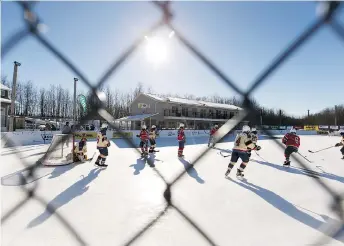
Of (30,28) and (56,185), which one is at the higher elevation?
(30,28)

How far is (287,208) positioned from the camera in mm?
3209

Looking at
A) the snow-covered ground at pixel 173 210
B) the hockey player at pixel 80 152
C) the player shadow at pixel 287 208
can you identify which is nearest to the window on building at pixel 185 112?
the hockey player at pixel 80 152

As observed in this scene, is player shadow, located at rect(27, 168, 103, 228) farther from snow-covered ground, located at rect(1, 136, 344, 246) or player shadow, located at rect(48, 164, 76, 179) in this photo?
player shadow, located at rect(48, 164, 76, 179)

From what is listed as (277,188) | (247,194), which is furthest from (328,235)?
(277,188)

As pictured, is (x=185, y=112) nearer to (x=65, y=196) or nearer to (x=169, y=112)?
(x=169, y=112)

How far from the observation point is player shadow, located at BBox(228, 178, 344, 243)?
2668mm

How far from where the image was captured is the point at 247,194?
12.8 feet

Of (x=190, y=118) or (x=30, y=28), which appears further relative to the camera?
(x=190, y=118)

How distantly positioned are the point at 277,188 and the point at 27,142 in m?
14.0

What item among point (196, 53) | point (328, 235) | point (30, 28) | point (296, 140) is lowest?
point (328, 235)

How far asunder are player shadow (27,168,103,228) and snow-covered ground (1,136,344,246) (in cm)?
1

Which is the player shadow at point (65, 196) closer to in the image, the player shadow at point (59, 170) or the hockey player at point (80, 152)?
the player shadow at point (59, 170)

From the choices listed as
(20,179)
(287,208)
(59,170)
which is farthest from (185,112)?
(287,208)

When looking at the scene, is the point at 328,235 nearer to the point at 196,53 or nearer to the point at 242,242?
the point at 242,242
